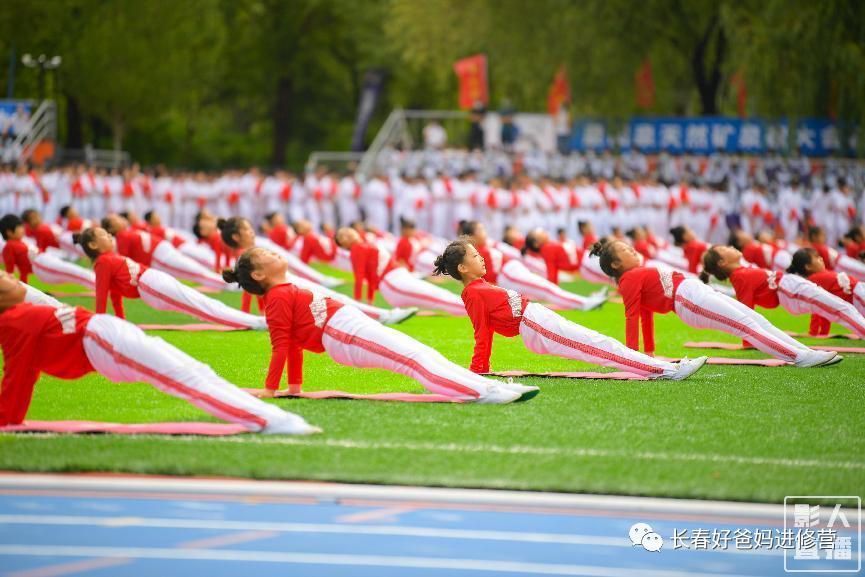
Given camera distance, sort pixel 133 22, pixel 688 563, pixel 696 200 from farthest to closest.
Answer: pixel 133 22 < pixel 696 200 < pixel 688 563

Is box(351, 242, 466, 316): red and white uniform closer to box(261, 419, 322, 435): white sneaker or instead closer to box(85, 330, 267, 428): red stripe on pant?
box(261, 419, 322, 435): white sneaker

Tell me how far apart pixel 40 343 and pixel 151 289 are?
437cm

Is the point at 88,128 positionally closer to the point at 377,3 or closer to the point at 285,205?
the point at 377,3

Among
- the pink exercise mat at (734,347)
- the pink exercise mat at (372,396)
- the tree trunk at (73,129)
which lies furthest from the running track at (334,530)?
the tree trunk at (73,129)

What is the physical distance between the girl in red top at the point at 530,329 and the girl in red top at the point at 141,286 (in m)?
2.82

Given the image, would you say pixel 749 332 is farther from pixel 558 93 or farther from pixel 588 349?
pixel 558 93

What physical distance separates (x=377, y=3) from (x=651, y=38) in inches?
703

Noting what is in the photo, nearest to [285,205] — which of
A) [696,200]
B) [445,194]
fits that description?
[445,194]

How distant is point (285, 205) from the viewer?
29078mm

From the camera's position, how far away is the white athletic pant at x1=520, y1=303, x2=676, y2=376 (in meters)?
8.76

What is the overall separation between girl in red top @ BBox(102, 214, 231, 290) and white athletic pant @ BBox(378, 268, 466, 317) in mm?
1975

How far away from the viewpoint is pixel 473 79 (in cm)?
3419

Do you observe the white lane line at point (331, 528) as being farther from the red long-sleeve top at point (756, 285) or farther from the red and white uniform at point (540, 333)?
the red long-sleeve top at point (756, 285)

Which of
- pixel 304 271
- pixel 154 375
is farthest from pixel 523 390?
pixel 304 271
